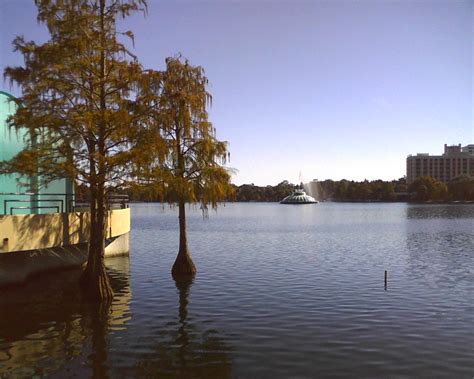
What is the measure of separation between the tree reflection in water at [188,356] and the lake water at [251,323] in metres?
0.03

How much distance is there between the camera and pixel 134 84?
68.7ft

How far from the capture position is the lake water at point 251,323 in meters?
13.5

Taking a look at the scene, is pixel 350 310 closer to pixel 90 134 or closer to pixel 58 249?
pixel 90 134

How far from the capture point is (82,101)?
21031 millimetres

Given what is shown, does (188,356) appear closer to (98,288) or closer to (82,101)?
(98,288)

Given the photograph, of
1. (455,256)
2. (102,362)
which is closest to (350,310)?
(102,362)

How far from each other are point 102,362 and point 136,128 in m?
10.4

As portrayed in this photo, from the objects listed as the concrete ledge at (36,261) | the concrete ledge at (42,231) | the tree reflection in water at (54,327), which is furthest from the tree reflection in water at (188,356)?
the concrete ledge at (36,261)

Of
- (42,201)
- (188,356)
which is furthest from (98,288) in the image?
(188,356)

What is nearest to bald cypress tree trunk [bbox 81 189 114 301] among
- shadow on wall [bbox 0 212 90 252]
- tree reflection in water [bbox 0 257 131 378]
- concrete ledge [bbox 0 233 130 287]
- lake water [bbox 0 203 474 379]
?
tree reflection in water [bbox 0 257 131 378]

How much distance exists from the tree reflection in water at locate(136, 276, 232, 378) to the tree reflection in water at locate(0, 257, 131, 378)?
1.48 m

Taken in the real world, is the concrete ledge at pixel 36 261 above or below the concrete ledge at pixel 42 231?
below

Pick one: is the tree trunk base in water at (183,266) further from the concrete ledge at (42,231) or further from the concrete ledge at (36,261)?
the concrete ledge at (36,261)

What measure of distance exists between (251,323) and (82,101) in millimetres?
12041
